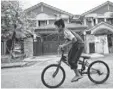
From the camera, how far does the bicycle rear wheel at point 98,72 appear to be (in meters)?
5.10

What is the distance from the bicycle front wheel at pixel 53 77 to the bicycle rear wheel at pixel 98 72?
0.78 metres

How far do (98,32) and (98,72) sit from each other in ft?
70.3

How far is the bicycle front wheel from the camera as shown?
4.86 metres

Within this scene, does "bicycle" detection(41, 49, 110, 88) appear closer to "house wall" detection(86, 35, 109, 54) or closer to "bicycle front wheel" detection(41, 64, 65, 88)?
"bicycle front wheel" detection(41, 64, 65, 88)

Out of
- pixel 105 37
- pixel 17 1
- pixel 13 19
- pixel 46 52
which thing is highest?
pixel 17 1

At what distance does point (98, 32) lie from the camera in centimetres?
2597

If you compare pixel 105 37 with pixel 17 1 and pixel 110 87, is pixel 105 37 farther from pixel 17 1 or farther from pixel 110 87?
pixel 110 87

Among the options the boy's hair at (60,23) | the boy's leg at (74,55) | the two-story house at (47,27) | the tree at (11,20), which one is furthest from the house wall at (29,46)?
the boy's leg at (74,55)

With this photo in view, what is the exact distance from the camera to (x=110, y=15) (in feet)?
101

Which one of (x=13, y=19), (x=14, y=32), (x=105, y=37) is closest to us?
(x=13, y=19)

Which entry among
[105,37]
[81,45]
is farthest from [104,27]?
[81,45]

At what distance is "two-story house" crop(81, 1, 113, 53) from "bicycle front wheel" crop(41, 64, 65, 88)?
19.9 m

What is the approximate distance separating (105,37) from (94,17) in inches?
297

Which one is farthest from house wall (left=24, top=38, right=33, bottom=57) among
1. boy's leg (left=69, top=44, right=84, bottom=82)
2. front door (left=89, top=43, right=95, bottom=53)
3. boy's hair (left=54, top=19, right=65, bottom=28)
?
boy's leg (left=69, top=44, right=84, bottom=82)
